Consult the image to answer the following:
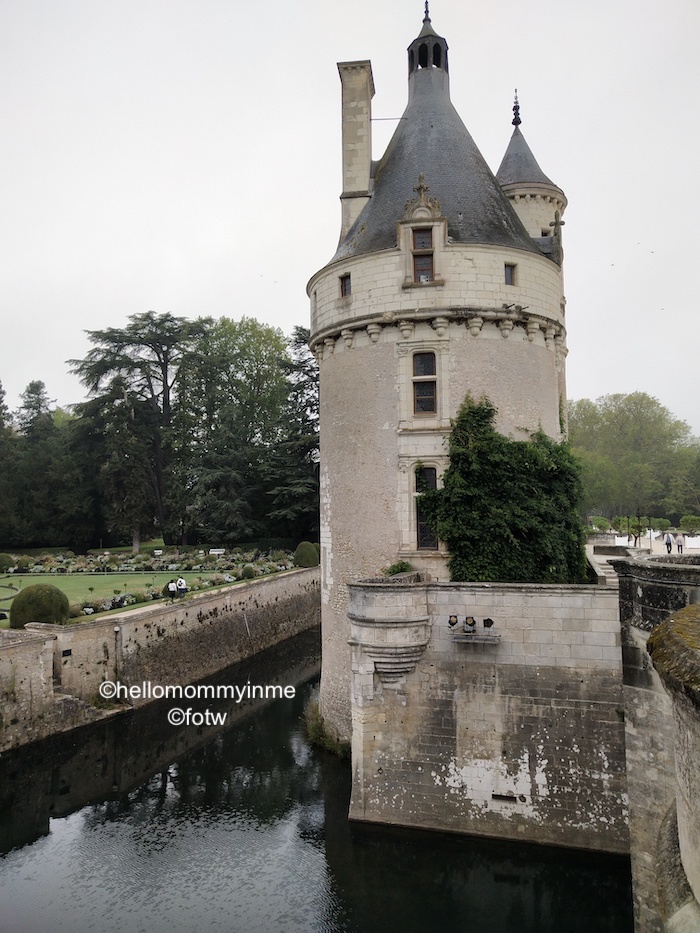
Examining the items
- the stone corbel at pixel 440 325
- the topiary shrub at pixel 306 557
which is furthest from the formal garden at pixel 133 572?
the stone corbel at pixel 440 325

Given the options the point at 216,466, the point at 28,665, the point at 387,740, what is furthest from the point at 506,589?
the point at 216,466

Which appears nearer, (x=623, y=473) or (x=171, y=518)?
(x=171, y=518)

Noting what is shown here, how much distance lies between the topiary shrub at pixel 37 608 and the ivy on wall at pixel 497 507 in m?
12.1

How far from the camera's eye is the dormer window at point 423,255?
1438 centimetres

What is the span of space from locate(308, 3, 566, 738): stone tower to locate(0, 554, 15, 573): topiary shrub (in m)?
26.8

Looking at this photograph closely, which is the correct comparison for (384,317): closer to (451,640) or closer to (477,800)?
(451,640)

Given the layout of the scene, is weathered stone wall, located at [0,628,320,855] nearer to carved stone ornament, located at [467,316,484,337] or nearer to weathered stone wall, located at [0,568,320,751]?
weathered stone wall, located at [0,568,320,751]

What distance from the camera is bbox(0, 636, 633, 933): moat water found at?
33.6 ft

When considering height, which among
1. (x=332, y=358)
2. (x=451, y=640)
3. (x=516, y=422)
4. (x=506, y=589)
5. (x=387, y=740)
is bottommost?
(x=387, y=740)

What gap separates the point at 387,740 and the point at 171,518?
33.8 meters

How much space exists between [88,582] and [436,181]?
2335 cm

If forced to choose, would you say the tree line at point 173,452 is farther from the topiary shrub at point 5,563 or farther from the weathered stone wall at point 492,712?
the weathered stone wall at point 492,712

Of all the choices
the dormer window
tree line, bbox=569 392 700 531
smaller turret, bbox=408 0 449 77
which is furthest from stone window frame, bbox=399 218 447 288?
tree line, bbox=569 392 700 531

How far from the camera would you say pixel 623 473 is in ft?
167
